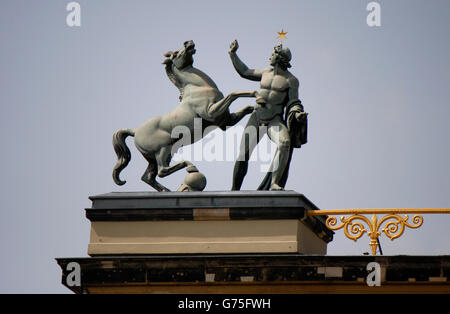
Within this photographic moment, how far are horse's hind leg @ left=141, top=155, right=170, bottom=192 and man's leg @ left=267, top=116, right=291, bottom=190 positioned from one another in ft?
6.51

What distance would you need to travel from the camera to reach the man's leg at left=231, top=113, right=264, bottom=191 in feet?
78.9

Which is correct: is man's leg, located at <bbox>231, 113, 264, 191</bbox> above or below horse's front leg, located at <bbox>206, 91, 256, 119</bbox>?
below

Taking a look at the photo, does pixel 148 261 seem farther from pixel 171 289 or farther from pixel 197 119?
pixel 197 119

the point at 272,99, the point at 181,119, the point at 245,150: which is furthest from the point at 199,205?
the point at 272,99

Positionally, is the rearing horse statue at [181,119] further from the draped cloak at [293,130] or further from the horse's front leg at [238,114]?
the draped cloak at [293,130]

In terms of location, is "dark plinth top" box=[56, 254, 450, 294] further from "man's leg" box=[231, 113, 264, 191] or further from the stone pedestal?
"man's leg" box=[231, 113, 264, 191]

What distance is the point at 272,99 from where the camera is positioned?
2389 cm

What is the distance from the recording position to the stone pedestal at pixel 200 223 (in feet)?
74.0

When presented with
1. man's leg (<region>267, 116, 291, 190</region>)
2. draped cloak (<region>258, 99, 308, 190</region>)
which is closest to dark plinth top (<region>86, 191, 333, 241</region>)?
man's leg (<region>267, 116, 291, 190</region>)

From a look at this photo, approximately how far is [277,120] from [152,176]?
2.49m

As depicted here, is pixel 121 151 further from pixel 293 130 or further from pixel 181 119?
pixel 293 130
